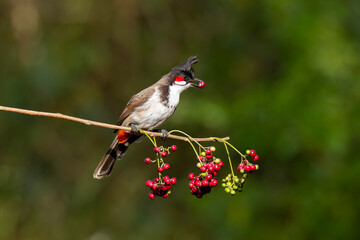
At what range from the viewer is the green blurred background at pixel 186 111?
5.32 meters

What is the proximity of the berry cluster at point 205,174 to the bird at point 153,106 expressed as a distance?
99 cm

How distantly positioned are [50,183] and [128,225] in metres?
1.04

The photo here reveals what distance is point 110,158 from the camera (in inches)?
154

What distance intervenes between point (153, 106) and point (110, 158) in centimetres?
52

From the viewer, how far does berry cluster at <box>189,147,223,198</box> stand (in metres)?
2.59

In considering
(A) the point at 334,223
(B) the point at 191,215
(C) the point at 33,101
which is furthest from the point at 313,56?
(C) the point at 33,101

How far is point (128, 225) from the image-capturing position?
6113 mm

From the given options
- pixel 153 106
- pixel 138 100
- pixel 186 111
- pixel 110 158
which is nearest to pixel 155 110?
pixel 153 106

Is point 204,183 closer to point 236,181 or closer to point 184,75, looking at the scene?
point 236,181

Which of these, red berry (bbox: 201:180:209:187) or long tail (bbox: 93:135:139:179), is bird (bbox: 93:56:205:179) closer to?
long tail (bbox: 93:135:139:179)

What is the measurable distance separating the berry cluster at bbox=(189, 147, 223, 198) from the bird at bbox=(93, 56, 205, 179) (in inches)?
39.1

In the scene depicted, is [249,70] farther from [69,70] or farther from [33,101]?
[33,101]

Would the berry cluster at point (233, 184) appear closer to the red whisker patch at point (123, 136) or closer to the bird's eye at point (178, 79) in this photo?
the bird's eye at point (178, 79)

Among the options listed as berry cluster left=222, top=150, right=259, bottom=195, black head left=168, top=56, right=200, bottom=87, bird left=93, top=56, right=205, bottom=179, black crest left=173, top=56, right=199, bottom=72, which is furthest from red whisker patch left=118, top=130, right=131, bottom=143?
berry cluster left=222, top=150, right=259, bottom=195
